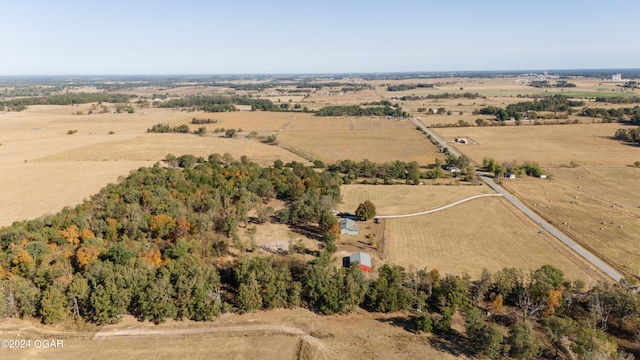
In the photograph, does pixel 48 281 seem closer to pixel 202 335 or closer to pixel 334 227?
pixel 202 335

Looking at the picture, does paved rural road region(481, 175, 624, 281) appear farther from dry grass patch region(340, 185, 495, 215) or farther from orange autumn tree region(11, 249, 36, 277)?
orange autumn tree region(11, 249, 36, 277)

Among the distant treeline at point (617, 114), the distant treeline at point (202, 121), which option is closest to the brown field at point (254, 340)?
the distant treeline at point (202, 121)

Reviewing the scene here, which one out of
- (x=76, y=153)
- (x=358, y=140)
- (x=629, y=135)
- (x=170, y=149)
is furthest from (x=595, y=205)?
(x=76, y=153)

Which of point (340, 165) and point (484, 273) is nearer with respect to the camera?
point (484, 273)

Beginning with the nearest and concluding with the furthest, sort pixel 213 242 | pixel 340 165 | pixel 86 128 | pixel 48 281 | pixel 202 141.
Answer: pixel 48 281 < pixel 213 242 < pixel 340 165 < pixel 202 141 < pixel 86 128

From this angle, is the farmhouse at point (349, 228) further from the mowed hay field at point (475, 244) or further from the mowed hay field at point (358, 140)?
the mowed hay field at point (358, 140)

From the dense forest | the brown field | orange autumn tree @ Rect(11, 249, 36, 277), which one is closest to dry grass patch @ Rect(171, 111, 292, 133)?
the dense forest

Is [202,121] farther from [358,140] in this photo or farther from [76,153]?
[358,140]

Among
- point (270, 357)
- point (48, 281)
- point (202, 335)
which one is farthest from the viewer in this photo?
point (48, 281)

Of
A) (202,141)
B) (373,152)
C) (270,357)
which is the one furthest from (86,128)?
(270,357)
